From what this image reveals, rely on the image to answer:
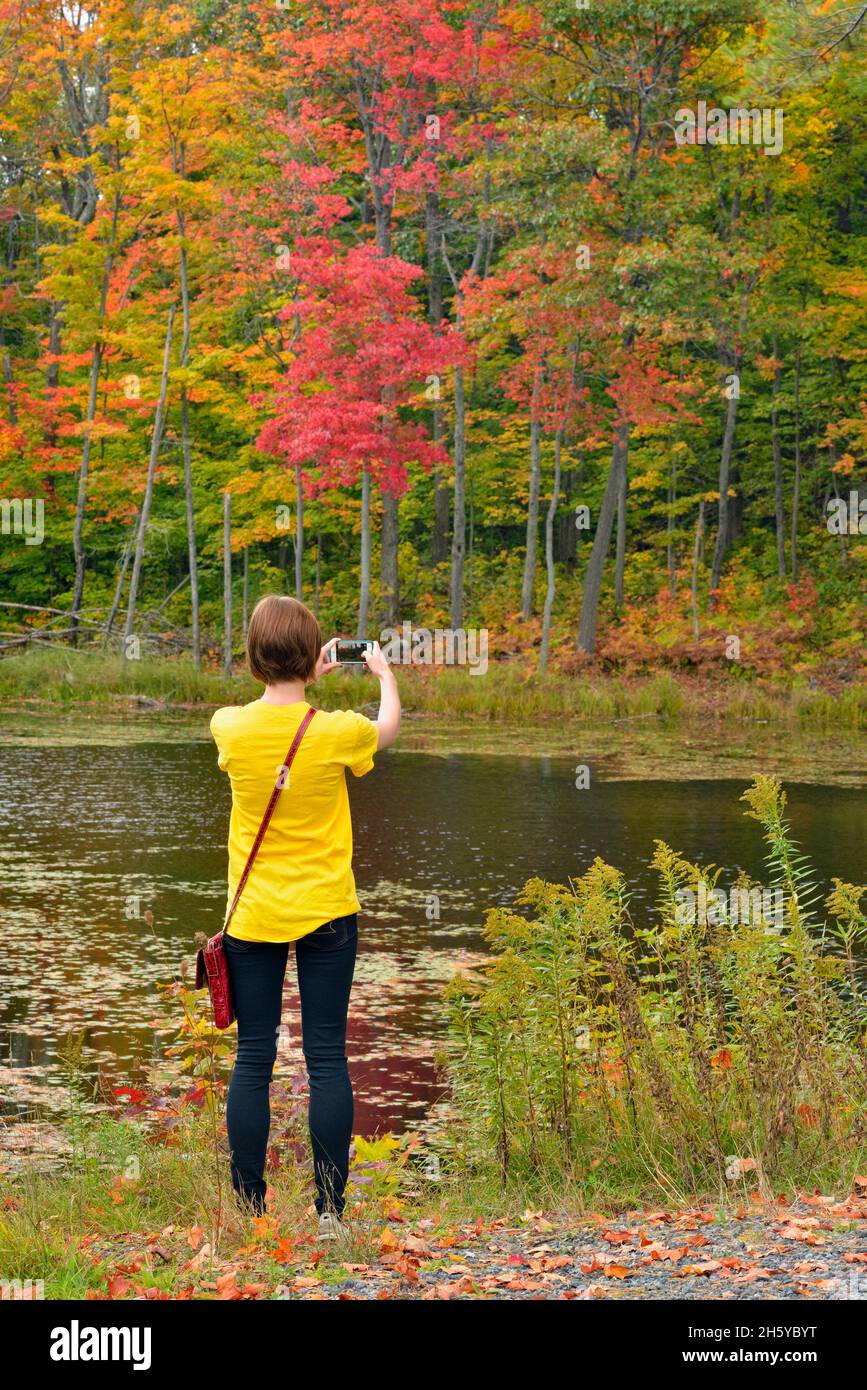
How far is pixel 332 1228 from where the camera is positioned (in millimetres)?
4465

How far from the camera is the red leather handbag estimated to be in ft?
15.1

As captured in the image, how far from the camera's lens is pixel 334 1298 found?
3824 mm

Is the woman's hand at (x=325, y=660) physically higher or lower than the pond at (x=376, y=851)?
higher

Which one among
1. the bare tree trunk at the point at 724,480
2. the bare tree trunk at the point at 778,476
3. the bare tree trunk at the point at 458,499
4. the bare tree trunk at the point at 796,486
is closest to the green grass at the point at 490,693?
the bare tree trunk at the point at 458,499

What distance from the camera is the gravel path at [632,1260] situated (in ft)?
12.6

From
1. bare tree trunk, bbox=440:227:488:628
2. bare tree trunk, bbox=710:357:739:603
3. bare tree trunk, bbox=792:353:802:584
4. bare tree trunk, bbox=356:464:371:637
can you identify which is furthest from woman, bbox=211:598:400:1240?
bare tree trunk, bbox=792:353:802:584

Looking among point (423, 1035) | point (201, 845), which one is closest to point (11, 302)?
point (201, 845)

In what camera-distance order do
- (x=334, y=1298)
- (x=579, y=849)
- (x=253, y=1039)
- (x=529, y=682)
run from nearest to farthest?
(x=334, y=1298) < (x=253, y=1039) < (x=579, y=849) < (x=529, y=682)

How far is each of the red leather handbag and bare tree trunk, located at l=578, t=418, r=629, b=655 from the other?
74.0 ft

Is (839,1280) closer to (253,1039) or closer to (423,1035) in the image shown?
(253,1039)

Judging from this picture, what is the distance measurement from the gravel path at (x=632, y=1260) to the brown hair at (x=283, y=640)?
5.24 ft

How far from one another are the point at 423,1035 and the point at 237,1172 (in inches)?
128

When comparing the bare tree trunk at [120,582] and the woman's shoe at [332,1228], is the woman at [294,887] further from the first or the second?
the bare tree trunk at [120,582]

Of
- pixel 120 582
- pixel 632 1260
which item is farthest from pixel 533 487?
pixel 632 1260
